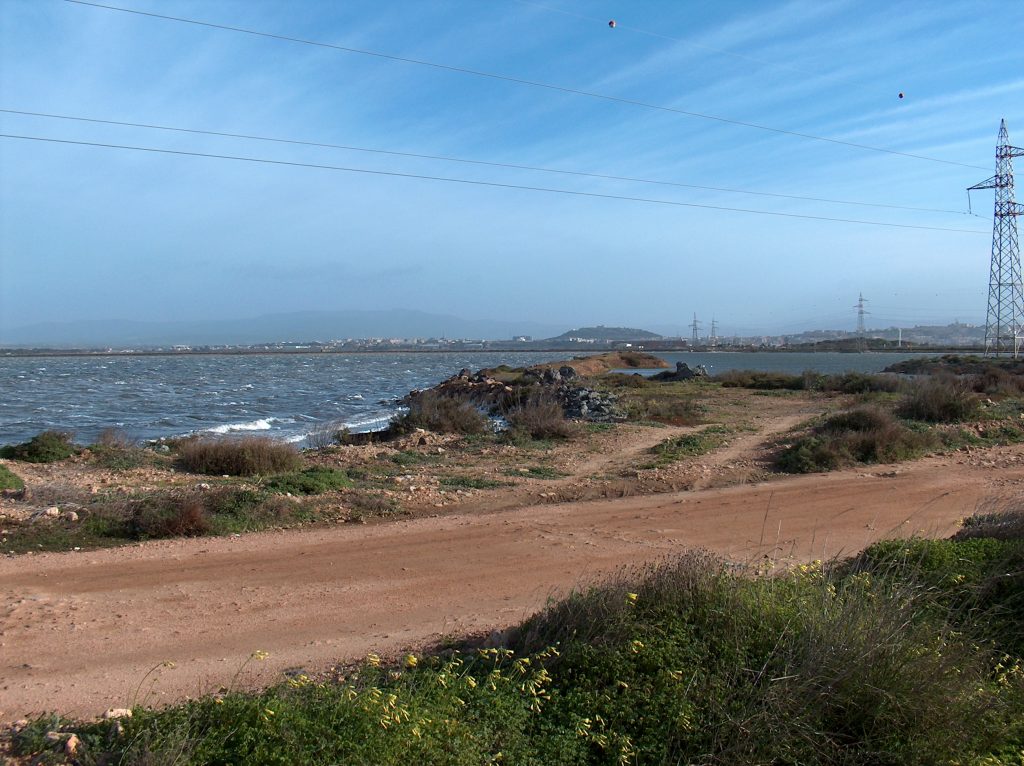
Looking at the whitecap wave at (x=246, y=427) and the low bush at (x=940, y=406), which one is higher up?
the low bush at (x=940, y=406)

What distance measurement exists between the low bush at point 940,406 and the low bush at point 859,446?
11.7 feet

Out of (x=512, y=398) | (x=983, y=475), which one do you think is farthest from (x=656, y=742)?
(x=512, y=398)

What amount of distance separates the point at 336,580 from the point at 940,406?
60.9 ft

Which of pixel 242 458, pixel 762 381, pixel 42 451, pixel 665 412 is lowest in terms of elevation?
pixel 762 381

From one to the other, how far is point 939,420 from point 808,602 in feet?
60.3

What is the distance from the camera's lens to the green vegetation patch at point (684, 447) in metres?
17.0

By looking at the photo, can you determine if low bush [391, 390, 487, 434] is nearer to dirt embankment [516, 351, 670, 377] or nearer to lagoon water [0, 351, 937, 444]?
lagoon water [0, 351, 937, 444]

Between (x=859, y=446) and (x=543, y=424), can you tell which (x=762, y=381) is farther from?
(x=859, y=446)

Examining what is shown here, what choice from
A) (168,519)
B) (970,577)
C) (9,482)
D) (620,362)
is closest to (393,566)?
(168,519)

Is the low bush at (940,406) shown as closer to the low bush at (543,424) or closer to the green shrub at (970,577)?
the low bush at (543,424)

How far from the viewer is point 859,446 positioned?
55.6 ft

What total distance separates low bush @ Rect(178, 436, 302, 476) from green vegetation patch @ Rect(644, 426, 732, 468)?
7163 mm

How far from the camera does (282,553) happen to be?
9.61 m

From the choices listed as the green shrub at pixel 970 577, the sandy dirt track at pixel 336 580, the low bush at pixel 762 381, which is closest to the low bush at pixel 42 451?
the sandy dirt track at pixel 336 580
